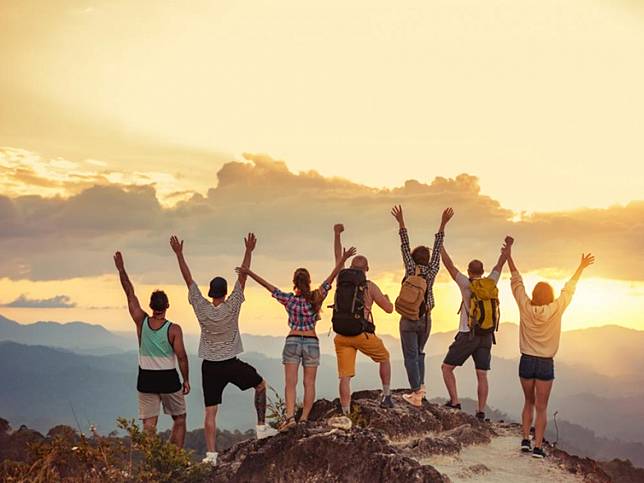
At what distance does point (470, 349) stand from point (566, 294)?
8.27ft

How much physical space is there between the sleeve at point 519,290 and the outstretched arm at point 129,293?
663 cm

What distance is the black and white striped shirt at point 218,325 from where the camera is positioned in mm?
12891

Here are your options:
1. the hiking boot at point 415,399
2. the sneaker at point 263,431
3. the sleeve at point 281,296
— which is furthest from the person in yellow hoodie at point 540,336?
the sneaker at point 263,431

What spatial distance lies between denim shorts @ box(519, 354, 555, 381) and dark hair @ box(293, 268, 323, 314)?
3858 mm

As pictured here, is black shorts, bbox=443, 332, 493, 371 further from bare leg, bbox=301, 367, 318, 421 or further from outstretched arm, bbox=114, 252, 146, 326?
outstretched arm, bbox=114, 252, 146, 326

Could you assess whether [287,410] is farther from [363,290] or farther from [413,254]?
[413,254]

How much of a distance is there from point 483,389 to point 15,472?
914 centimetres

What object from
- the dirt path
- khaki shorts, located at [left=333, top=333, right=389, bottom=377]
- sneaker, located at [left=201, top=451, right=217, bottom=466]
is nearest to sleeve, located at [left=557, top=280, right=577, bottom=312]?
the dirt path

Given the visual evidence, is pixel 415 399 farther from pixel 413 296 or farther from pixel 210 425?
pixel 210 425

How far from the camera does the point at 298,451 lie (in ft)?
A: 38.2

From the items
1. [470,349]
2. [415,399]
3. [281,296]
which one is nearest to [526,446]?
[470,349]

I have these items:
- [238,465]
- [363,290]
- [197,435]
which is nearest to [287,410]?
[238,465]

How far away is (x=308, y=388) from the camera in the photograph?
1334 centimetres

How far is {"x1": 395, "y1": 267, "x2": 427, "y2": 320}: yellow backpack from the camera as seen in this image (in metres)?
15.2
